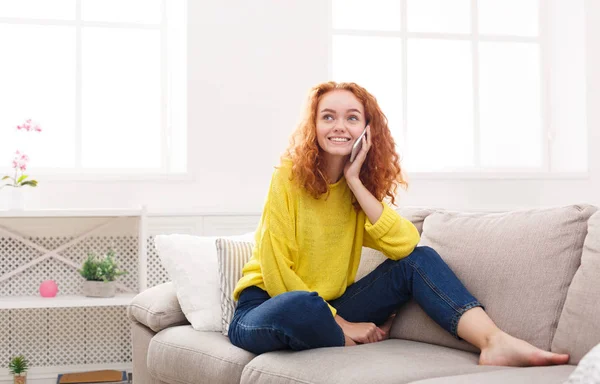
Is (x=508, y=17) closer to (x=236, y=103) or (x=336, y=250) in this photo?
(x=236, y=103)

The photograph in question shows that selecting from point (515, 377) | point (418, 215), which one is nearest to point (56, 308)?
point (418, 215)

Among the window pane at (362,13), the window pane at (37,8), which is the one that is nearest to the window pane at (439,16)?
the window pane at (362,13)

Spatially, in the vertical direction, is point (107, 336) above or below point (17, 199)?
below

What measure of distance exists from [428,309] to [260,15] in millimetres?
2178

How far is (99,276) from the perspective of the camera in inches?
137

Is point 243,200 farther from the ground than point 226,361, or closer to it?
farther from the ground

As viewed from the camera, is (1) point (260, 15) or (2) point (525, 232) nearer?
(2) point (525, 232)

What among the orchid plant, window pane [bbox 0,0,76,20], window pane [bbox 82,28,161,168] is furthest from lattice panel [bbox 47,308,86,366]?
window pane [bbox 0,0,76,20]

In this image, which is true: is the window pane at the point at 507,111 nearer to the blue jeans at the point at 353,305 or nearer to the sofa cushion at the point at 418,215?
the sofa cushion at the point at 418,215

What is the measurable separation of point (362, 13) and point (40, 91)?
1761 millimetres

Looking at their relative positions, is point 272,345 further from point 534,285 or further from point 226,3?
point 226,3

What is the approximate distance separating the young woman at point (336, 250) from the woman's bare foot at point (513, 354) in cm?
10

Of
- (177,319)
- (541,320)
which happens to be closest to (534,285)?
(541,320)

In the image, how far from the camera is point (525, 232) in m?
2.14
